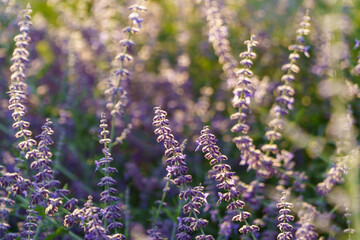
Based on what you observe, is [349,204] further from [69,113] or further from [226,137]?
[69,113]

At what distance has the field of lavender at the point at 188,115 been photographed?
7.07ft

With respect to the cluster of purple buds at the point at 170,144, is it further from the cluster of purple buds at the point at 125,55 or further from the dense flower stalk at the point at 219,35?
the dense flower stalk at the point at 219,35

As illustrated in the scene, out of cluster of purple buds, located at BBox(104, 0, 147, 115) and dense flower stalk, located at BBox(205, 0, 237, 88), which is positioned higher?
dense flower stalk, located at BBox(205, 0, 237, 88)

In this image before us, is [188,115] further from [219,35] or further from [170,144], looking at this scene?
[170,144]

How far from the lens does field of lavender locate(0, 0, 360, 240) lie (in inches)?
84.9

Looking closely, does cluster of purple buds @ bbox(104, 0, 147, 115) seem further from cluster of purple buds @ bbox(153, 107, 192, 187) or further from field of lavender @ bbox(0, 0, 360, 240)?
cluster of purple buds @ bbox(153, 107, 192, 187)

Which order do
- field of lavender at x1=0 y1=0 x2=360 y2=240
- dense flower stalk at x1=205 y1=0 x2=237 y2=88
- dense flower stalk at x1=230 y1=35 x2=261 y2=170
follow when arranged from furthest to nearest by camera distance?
dense flower stalk at x1=205 y1=0 x2=237 y2=88
field of lavender at x1=0 y1=0 x2=360 y2=240
dense flower stalk at x1=230 y1=35 x2=261 y2=170

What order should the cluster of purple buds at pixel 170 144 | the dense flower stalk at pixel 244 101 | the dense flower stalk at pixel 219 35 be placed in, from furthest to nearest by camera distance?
the dense flower stalk at pixel 219 35 → the dense flower stalk at pixel 244 101 → the cluster of purple buds at pixel 170 144

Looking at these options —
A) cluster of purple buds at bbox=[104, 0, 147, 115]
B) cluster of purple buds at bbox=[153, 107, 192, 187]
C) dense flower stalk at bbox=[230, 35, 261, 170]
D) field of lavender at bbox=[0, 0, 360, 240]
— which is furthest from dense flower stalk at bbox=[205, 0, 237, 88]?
cluster of purple buds at bbox=[153, 107, 192, 187]

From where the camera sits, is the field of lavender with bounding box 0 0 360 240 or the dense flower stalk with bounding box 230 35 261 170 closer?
the dense flower stalk with bounding box 230 35 261 170

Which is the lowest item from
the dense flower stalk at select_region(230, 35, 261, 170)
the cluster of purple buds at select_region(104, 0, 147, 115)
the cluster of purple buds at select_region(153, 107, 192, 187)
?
the cluster of purple buds at select_region(153, 107, 192, 187)

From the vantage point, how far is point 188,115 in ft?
11.2

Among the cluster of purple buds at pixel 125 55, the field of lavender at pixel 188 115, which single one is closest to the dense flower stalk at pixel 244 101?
the field of lavender at pixel 188 115

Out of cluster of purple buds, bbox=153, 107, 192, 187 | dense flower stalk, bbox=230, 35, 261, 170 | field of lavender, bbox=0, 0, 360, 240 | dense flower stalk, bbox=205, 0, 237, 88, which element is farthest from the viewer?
dense flower stalk, bbox=205, 0, 237, 88
